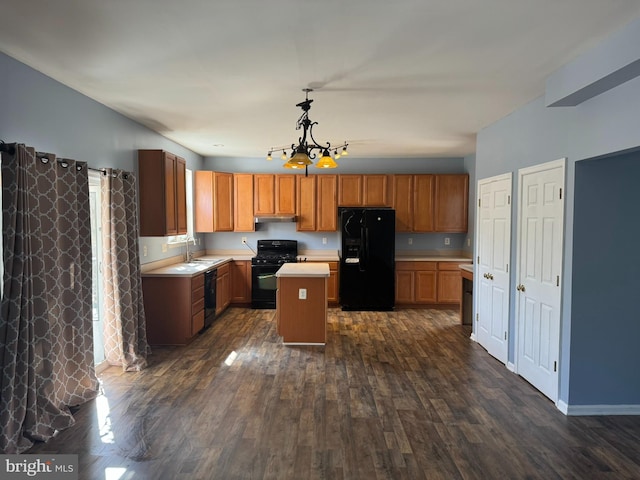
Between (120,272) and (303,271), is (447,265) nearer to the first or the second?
(303,271)

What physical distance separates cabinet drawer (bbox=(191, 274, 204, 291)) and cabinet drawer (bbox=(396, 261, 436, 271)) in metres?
3.30

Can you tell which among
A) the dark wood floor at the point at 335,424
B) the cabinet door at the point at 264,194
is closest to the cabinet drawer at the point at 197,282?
the dark wood floor at the point at 335,424

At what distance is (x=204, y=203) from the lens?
6.71 metres

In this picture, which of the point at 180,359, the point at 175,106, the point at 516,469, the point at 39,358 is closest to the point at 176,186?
the point at 175,106

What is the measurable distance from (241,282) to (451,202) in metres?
3.93

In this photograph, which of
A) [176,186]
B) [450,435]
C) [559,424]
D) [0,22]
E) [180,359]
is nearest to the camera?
[0,22]

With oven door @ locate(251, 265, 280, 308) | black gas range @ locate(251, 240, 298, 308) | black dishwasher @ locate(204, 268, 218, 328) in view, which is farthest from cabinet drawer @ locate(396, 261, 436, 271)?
black dishwasher @ locate(204, 268, 218, 328)

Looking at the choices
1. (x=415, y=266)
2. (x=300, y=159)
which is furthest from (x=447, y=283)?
(x=300, y=159)

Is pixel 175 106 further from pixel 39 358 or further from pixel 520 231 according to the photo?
pixel 520 231

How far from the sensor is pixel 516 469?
2396 millimetres

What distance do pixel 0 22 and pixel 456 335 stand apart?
17.5 feet

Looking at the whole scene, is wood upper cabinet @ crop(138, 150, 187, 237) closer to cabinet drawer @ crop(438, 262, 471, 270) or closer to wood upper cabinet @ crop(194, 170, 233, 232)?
wood upper cabinet @ crop(194, 170, 233, 232)

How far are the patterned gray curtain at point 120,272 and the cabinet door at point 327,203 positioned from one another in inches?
134

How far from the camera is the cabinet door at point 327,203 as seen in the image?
272 inches
